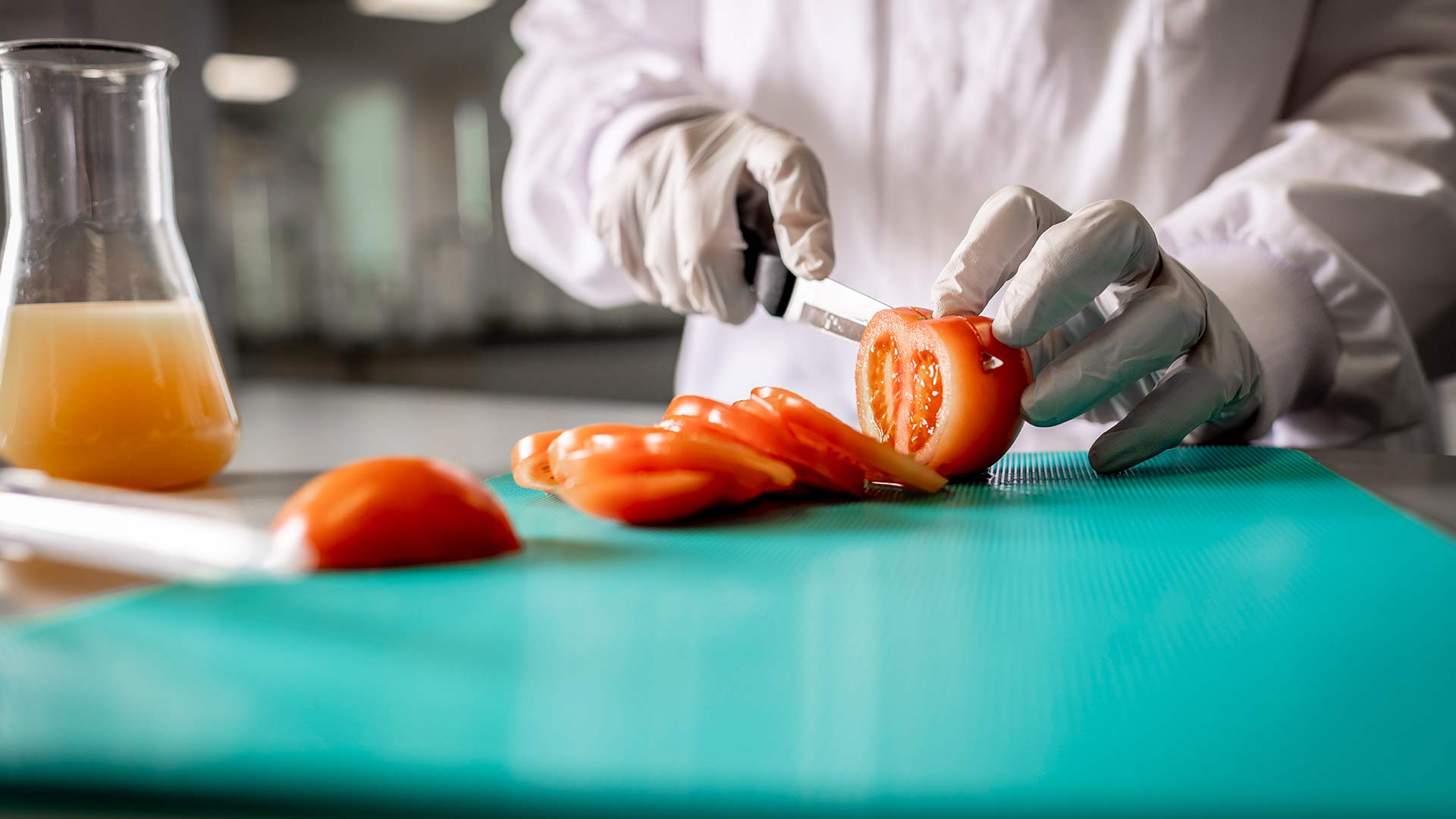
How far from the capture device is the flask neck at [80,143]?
86 centimetres

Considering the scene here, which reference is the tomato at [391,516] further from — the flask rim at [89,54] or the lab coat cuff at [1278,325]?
the lab coat cuff at [1278,325]

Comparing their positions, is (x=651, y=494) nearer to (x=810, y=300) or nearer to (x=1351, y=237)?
(x=810, y=300)

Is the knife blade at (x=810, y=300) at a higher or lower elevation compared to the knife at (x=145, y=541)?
lower

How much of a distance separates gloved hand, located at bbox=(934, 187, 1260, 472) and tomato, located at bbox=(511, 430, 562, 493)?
1.08 ft

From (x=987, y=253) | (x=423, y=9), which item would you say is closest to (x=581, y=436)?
(x=987, y=253)

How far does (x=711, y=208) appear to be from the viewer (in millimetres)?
1191

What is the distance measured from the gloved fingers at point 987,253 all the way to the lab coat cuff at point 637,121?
0.56 m

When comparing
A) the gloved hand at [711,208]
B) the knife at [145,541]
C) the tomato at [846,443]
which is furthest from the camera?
the gloved hand at [711,208]

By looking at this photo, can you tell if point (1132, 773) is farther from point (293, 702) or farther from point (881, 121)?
point (881, 121)

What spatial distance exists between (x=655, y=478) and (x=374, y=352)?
22.3ft

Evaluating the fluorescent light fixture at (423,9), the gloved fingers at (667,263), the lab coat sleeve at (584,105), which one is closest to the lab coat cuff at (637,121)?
the lab coat sleeve at (584,105)

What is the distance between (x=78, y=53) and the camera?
2.82 feet

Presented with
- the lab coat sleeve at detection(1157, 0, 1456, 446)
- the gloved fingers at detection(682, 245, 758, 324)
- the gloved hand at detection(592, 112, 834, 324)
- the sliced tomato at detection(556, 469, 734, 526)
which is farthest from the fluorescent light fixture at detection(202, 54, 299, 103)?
the sliced tomato at detection(556, 469, 734, 526)

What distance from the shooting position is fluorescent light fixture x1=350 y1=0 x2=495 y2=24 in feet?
21.7
